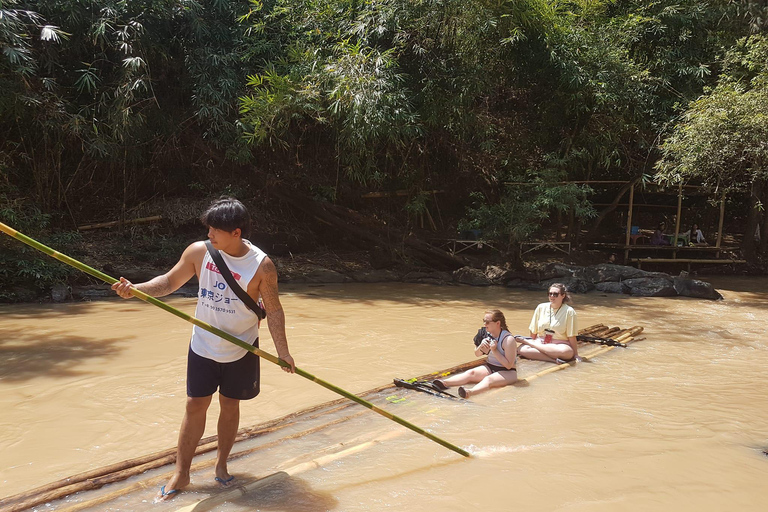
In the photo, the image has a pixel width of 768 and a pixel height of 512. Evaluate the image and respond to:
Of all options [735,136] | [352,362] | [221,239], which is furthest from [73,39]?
[735,136]

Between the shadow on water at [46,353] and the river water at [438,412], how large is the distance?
0.03 meters

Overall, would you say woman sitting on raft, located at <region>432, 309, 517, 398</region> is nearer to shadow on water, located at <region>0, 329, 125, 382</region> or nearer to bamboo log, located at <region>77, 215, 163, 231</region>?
shadow on water, located at <region>0, 329, 125, 382</region>

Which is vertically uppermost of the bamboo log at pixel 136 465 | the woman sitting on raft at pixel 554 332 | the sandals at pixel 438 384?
the woman sitting on raft at pixel 554 332

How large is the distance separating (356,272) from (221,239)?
935cm

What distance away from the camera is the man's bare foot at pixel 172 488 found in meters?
2.81

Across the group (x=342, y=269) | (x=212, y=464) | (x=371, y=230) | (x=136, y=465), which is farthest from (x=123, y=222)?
(x=212, y=464)

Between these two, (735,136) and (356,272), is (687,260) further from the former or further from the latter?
(356,272)

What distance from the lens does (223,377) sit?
2.90 meters

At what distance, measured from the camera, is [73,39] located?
10.2 meters

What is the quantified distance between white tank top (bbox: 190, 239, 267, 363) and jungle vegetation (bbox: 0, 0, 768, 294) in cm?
684

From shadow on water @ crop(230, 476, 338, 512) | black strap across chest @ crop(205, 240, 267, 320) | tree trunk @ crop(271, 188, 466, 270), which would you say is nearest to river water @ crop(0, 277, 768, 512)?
shadow on water @ crop(230, 476, 338, 512)

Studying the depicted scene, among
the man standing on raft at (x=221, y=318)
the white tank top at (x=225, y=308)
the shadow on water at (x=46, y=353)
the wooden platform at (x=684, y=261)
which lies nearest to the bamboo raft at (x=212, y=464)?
the man standing on raft at (x=221, y=318)

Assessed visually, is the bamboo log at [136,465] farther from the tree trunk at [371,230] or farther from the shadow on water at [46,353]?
the tree trunk at [371,230]

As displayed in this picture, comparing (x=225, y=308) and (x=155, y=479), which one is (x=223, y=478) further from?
(x=225, y=308)
